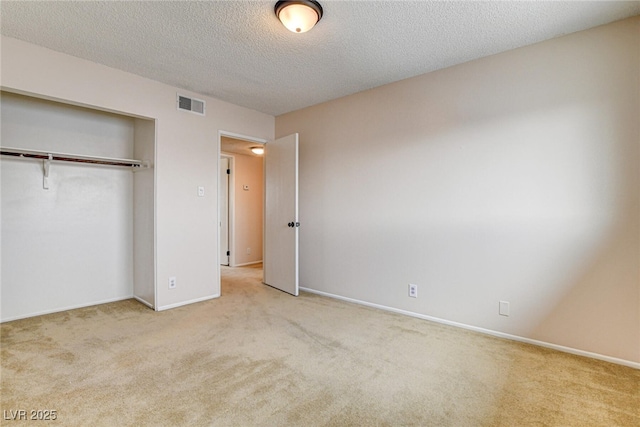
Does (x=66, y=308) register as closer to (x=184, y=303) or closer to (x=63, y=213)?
(x=63, y=213)

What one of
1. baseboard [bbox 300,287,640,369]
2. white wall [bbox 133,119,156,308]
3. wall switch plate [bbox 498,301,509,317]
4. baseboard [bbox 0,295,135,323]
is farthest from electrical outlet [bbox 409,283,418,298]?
baseboard [bbox 0,295,135,323]

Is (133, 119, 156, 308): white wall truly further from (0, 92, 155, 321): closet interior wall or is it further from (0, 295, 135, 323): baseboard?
(0, 295, 135, 323): baseboard

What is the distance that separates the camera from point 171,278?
3.36 meters

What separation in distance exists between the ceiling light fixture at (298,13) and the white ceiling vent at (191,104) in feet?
5.99

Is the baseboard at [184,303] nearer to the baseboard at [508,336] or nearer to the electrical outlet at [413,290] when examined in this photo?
the baseboard at [508,336]

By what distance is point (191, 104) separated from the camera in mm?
3484

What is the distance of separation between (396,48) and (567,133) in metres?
1.46

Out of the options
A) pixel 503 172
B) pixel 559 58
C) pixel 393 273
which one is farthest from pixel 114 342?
pixel 559 58

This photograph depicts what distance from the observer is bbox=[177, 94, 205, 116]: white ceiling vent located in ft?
11.2

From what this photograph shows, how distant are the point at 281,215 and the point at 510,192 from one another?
101 inches

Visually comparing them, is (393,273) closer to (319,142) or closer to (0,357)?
(319,142)

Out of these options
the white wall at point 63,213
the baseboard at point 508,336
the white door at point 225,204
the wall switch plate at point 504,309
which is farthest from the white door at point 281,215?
the wall switch plate at point 504,309

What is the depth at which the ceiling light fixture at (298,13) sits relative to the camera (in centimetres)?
195

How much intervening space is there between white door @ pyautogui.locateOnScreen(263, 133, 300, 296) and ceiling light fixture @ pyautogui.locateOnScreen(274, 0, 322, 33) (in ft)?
5.74
